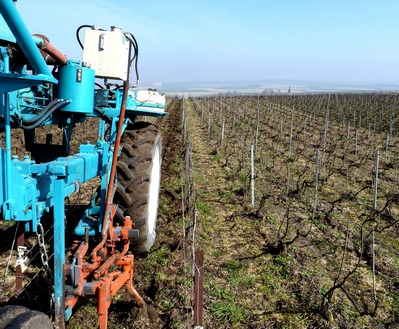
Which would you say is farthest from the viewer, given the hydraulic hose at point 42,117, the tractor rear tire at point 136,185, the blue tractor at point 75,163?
→ the tractor rear tire at point 136,185

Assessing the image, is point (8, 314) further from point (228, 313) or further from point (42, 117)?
point (228, 313)

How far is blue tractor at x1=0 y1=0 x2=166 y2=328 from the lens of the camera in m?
2.20

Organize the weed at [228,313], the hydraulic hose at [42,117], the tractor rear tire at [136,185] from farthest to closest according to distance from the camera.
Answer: the tractor rear tire at [136,185] → the weed at [228,313] → the hydraulic hose at [42,117]

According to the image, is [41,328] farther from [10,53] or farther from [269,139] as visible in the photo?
[269,139]

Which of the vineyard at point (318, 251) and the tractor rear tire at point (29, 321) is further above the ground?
the tractor rear tire at point (29, 321)

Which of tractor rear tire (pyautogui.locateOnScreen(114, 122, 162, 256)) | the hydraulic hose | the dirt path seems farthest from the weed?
the hydraulic hose

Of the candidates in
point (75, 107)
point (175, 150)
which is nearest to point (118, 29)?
point (75, 107)

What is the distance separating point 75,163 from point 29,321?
1.24 meters

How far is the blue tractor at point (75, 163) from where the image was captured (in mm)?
2203

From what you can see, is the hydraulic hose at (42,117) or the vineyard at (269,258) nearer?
the hydraulic hose at (42,117)

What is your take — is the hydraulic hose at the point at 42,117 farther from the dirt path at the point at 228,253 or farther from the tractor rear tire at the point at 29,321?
the dirt path at the point at 228,253

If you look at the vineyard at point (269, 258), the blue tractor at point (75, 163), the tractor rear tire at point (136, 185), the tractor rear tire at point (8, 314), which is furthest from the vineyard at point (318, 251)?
the tractor rear tire at point (8, 314)

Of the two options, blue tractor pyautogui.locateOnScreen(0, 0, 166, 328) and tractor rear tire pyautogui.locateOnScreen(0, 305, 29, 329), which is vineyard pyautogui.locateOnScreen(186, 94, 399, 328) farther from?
tractor rear tire pyautogui.locateOnScreen(0, 305, 29, 329)

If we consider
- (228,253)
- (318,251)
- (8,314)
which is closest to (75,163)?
(8,314)
